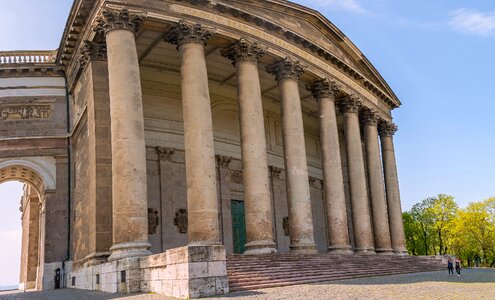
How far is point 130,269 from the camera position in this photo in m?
16.9

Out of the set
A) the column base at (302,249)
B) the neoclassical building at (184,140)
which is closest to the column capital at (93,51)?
the neoclassical building at (184,140)

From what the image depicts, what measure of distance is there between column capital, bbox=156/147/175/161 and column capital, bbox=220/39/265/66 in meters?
7.61

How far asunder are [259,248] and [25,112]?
15.6m

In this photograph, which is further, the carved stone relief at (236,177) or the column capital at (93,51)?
the carved stone relief at (236,177)

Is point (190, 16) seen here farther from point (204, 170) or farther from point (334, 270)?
point (334, 270)

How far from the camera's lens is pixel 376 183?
3362cm

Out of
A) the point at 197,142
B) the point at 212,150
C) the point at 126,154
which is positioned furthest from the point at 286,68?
the point at 126,154

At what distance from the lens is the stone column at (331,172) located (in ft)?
88.3

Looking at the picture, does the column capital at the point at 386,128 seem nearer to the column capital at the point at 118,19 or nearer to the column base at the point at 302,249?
the column base at the point at 302,249

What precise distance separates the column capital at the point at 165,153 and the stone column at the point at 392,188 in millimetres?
15871

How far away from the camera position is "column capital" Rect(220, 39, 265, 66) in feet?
77.9

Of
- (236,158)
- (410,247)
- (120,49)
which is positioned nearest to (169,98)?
(236,158)

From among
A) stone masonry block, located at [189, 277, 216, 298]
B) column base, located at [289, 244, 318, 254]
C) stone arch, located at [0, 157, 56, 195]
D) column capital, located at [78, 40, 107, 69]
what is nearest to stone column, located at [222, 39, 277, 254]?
column base, located at [289, 244, 318, 254]

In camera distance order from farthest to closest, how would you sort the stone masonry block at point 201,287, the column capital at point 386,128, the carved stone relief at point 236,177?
1. the column capital at point 386,128
2. the carved stone relief at point 236,177
3. the stone masonry block at point 201,287
